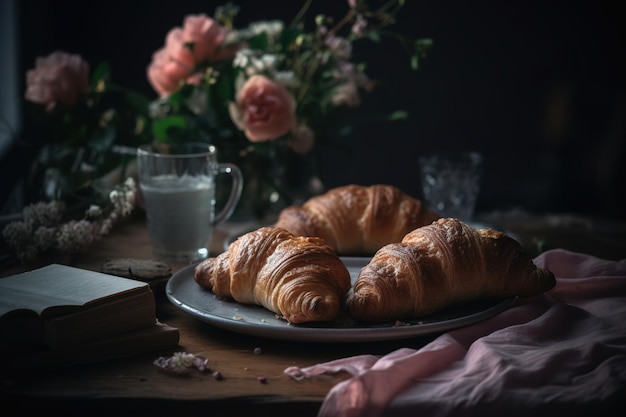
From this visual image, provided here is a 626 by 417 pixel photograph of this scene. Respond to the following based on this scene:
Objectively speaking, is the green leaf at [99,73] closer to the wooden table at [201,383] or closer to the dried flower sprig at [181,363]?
the wooden table at [201,383]

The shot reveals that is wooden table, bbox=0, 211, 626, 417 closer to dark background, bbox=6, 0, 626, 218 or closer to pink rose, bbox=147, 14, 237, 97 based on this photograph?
pink rose, bbox=147, 14, 237, 97

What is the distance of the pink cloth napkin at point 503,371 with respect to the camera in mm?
948

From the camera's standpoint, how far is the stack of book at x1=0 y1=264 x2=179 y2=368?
1.02 meters

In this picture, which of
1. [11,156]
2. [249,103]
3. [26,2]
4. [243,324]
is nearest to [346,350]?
[243,324]

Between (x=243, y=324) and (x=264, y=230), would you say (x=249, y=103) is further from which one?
(x=243, y=324)

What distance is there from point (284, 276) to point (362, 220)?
439 millimetres

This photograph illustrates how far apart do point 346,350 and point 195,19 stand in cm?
111

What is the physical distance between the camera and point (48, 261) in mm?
1538

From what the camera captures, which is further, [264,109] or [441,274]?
[264,109]

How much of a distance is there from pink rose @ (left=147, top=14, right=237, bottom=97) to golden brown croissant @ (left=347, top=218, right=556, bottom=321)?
0.95m

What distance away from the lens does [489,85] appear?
3.64 metres

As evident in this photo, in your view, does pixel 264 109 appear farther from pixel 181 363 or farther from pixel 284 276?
pixel 181 363

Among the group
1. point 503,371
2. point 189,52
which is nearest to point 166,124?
point 189,52

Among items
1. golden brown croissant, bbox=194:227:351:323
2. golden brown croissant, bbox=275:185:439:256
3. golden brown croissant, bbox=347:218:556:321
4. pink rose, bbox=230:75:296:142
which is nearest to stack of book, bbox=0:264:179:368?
golden brown croissant, bbox=194:227:351:323
